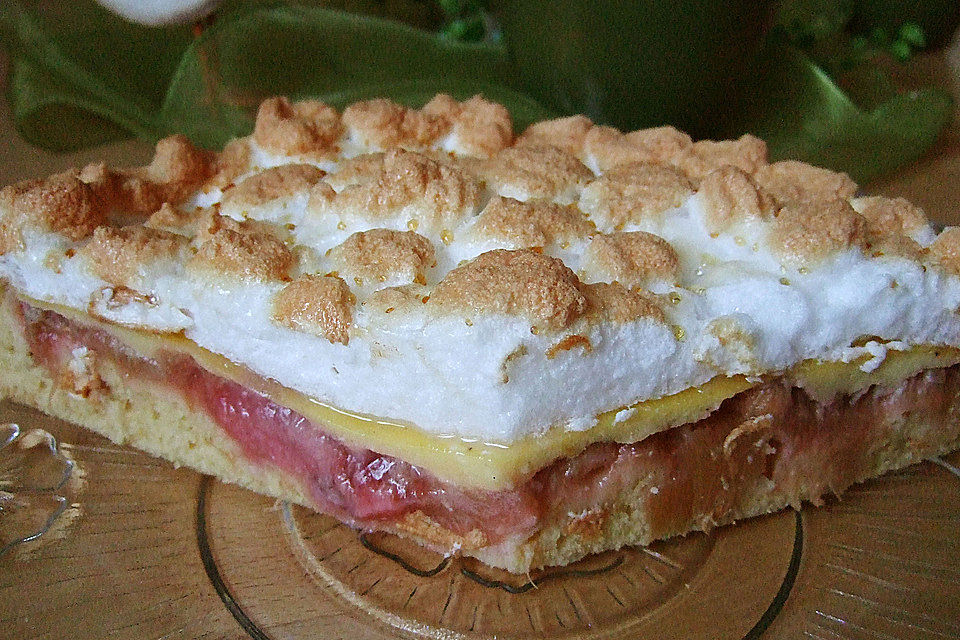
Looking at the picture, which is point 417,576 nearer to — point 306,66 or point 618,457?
point 618,457

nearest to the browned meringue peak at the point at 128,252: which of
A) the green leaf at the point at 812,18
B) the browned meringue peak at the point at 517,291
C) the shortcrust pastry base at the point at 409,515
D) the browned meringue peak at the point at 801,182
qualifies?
the shortcrust pastry base at the point at 409,515

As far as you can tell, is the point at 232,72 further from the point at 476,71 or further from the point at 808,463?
the point at 808,463

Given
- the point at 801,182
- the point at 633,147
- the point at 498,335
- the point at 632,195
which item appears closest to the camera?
the point at 498,335

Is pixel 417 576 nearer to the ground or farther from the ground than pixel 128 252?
nearer to the ground

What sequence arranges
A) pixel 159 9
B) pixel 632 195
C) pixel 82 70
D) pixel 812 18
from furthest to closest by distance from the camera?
pixel 812 18, pixel 82 70, pixel 159 9, pixel 632 195

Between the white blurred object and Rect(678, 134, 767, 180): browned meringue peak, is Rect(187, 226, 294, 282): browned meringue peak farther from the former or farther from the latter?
the white blurred object

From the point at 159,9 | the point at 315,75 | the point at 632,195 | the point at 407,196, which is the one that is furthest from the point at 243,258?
the point at 315,75
